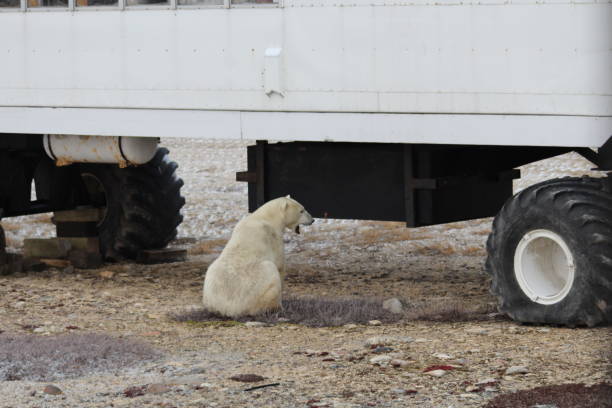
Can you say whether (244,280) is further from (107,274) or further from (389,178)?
(107,274)

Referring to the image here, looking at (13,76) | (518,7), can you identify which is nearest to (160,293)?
(13,76)

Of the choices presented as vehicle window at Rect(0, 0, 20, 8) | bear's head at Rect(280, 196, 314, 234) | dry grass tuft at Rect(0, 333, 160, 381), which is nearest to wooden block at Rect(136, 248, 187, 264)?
vehicle window at Rect(0, 0, 20, 8)

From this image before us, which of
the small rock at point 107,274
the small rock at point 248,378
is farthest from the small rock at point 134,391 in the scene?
the small rock at point 107,274

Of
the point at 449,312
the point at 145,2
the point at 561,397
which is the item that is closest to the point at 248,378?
the point at 561,397

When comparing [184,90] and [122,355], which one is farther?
[184,90]

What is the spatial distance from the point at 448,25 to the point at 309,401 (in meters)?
3.65

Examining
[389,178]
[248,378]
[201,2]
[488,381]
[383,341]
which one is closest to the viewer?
[488,381]

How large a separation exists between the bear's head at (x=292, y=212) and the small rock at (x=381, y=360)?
2.60 metres

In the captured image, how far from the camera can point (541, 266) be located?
27.1 feet

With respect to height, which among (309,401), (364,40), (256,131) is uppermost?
(364,40)

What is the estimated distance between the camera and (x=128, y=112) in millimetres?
10102

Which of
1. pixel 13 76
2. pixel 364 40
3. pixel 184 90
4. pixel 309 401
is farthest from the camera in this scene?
pixel 13 76

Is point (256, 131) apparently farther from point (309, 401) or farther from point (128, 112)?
point (309, 401)

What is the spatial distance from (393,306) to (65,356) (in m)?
2.60
